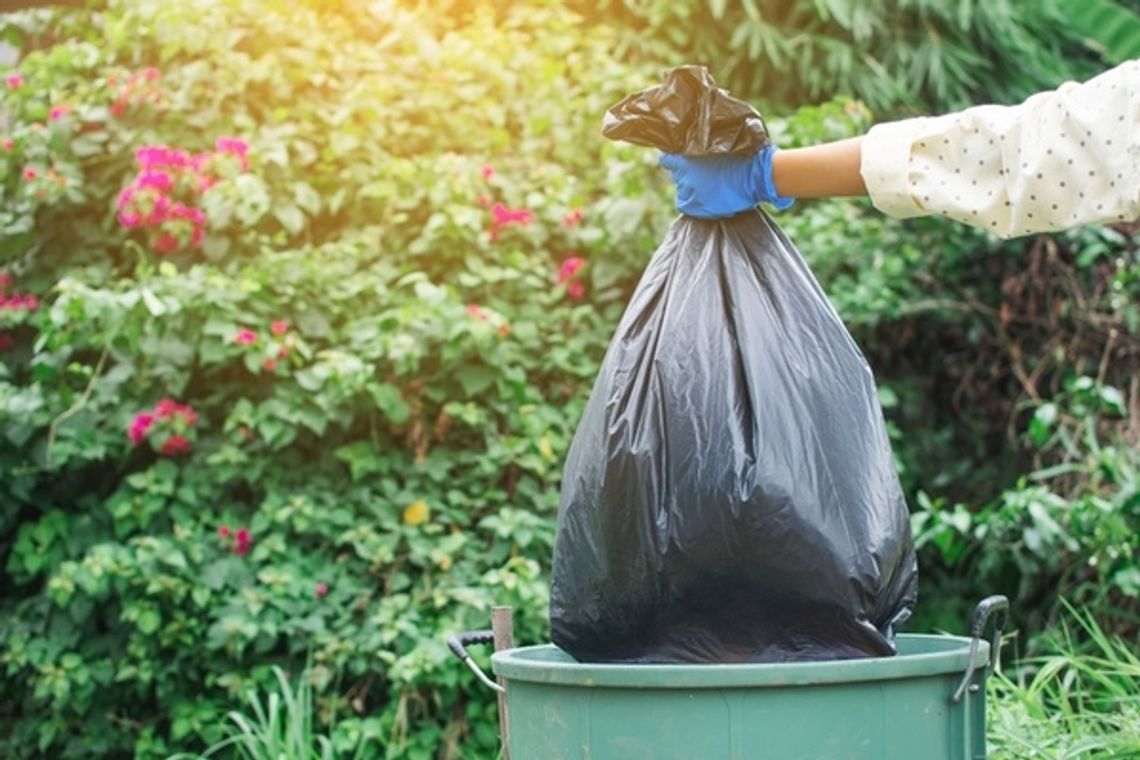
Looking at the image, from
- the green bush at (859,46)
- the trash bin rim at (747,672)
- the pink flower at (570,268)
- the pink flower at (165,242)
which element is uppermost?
the green bush at (859,46)

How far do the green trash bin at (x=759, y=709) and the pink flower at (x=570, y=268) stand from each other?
250cm

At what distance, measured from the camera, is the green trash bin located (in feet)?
6.18

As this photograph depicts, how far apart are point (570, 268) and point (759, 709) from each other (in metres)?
2.67

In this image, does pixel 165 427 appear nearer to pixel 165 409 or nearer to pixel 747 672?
pixel 165 409

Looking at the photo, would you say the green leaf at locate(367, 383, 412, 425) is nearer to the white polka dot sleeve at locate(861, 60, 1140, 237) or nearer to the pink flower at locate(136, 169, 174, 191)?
the pink flower at locate(136, 169, 174, 191)

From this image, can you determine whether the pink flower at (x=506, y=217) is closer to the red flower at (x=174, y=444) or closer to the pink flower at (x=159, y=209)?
the pink flower at (x=159, y=209)

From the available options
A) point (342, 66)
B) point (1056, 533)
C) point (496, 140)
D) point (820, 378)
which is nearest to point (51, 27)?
point (342, 66)

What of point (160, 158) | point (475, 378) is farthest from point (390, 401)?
point (160, 158)

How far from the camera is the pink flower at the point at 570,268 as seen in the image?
4.45 meters

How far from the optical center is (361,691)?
4.11 m

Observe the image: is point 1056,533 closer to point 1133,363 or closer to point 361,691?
point 1133,363

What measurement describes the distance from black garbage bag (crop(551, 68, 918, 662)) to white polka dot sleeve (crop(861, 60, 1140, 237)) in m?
0.23

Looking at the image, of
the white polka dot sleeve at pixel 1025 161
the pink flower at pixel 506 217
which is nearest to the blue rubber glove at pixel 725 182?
the white polka dot sleeve at pixel 1025 161

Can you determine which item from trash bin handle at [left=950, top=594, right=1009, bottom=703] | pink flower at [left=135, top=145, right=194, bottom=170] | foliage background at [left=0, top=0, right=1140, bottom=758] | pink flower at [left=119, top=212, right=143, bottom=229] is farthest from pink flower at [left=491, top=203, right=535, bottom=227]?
trash bin handle at [left=950, top=594, right=1009, bottom=703]
